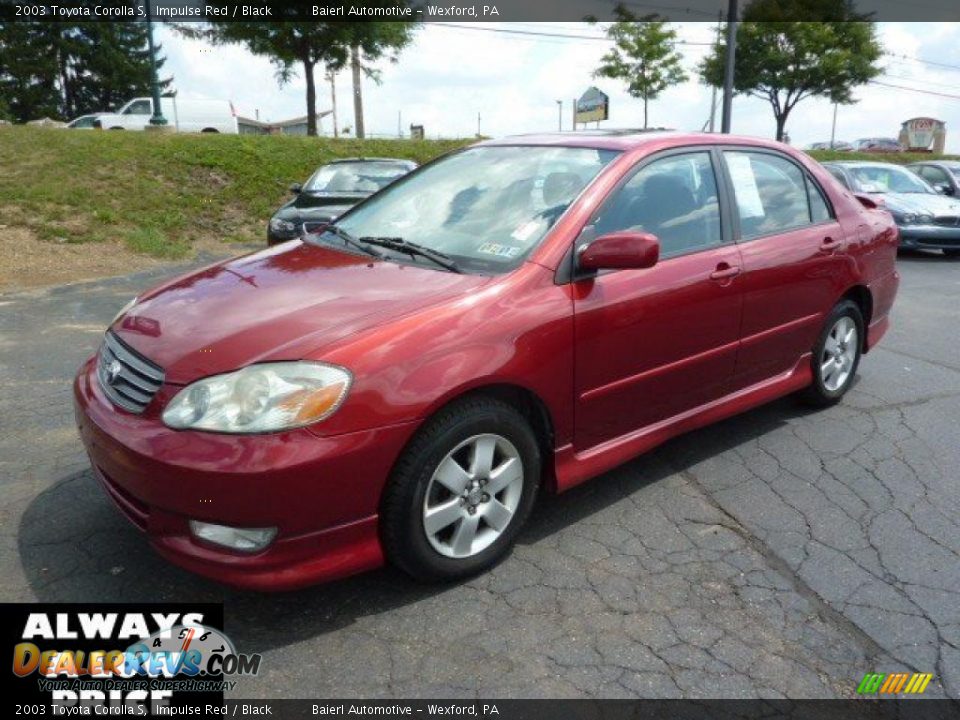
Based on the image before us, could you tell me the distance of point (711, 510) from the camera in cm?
328

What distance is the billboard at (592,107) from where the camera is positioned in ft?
89.2

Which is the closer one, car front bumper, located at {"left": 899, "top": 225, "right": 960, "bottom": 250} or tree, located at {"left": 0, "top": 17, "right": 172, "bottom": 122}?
car front bumper, located at {"left": 899, "top": 225, "right": 960, "bottom": 250}

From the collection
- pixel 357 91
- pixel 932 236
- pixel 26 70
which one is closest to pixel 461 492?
pixel 932 236

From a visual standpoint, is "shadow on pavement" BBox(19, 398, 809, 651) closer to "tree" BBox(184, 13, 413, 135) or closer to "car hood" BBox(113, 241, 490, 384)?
"car hood" BBox(113, 241, 490, 384)

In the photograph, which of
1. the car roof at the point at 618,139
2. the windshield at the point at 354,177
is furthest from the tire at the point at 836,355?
the windshield at the point at 354,177

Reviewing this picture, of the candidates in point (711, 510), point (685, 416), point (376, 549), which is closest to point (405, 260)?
point (376, 549)

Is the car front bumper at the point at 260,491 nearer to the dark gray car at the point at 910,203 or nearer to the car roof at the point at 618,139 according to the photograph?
the car roof at the point at 618,139

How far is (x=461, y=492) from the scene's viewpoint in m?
2.62

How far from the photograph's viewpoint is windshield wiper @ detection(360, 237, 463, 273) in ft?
9.63

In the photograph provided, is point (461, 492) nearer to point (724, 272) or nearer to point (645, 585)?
point (645, 585)

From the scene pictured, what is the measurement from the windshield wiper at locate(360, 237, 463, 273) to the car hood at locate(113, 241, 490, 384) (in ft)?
0.24

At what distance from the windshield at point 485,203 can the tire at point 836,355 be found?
73.8 inches

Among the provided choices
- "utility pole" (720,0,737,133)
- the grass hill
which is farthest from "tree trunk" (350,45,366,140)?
"utility pole" (720,0,737,133)

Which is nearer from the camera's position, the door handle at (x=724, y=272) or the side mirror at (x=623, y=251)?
the side mirror at (x=623, y=251)
